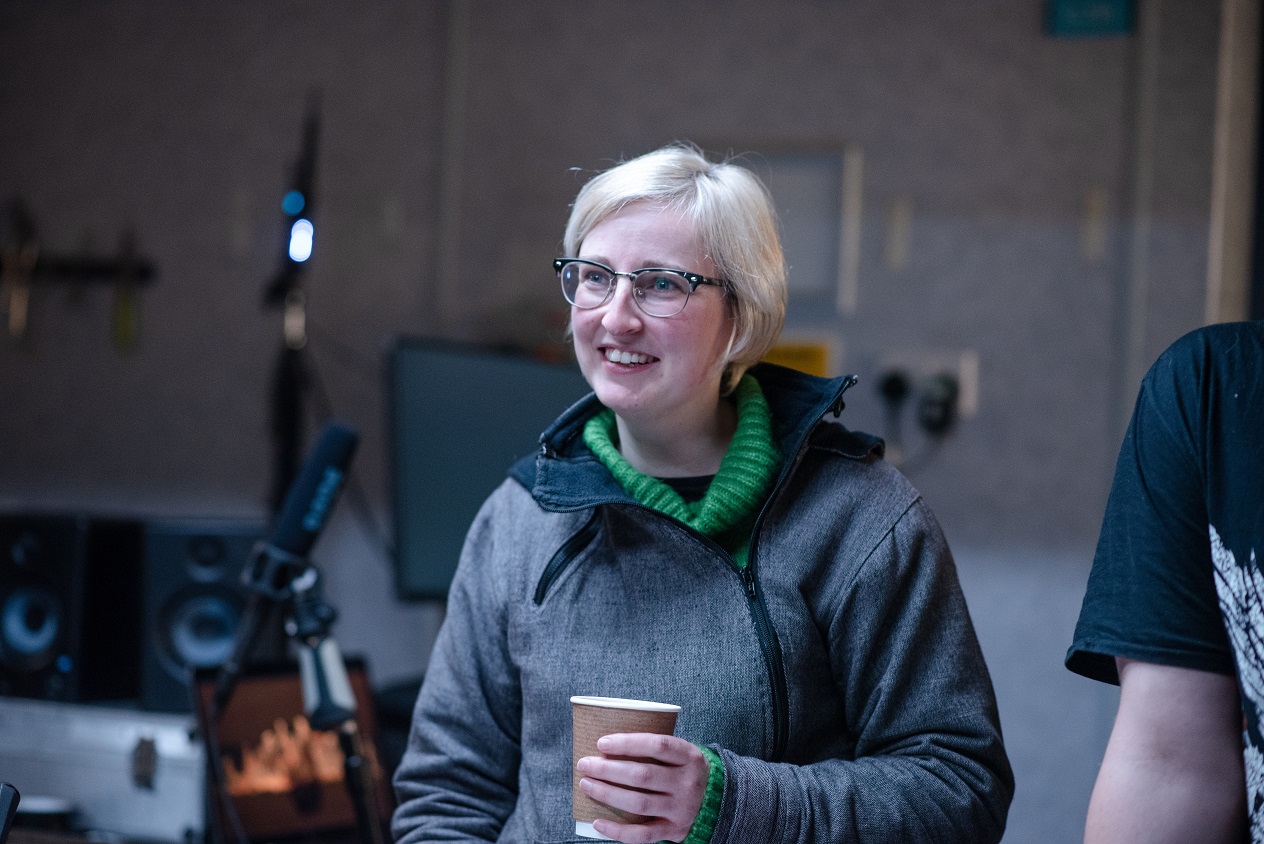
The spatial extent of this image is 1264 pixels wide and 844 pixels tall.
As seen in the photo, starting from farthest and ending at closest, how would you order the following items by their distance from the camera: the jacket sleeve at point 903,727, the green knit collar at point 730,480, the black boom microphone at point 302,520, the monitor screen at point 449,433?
the monitor screen at point 449,433, the black boom microphone at point 302,520, the green knit collar at point 730,480, the jacket sleeve at point 903,727

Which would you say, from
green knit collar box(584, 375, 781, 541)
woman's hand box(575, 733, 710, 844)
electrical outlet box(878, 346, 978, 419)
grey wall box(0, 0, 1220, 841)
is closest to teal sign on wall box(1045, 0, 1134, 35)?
grey wall box(0, 0, 1220, 841)

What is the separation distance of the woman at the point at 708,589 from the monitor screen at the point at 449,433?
1.14m

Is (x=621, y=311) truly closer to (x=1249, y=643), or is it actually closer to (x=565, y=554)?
(x=565, y=554)

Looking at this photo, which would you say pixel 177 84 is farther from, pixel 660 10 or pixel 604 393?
pixel 604 393

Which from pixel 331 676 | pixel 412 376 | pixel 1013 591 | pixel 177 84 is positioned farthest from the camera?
pixel 177 84

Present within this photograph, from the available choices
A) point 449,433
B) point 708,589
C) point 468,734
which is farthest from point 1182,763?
point 449,433

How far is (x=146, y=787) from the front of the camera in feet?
7.24

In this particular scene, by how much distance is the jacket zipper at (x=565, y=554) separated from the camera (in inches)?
50.4

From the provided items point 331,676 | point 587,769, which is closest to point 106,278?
point 331,676

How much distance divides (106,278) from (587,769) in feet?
9.18

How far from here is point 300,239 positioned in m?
2.56

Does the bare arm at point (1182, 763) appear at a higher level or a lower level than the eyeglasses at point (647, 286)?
lower

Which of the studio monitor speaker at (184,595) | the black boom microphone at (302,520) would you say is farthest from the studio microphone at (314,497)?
the studio monitor speaker at (184,595)

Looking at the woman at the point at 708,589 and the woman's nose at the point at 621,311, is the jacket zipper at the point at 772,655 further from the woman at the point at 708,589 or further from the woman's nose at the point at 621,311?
the woman's nose at the point at 621,311
